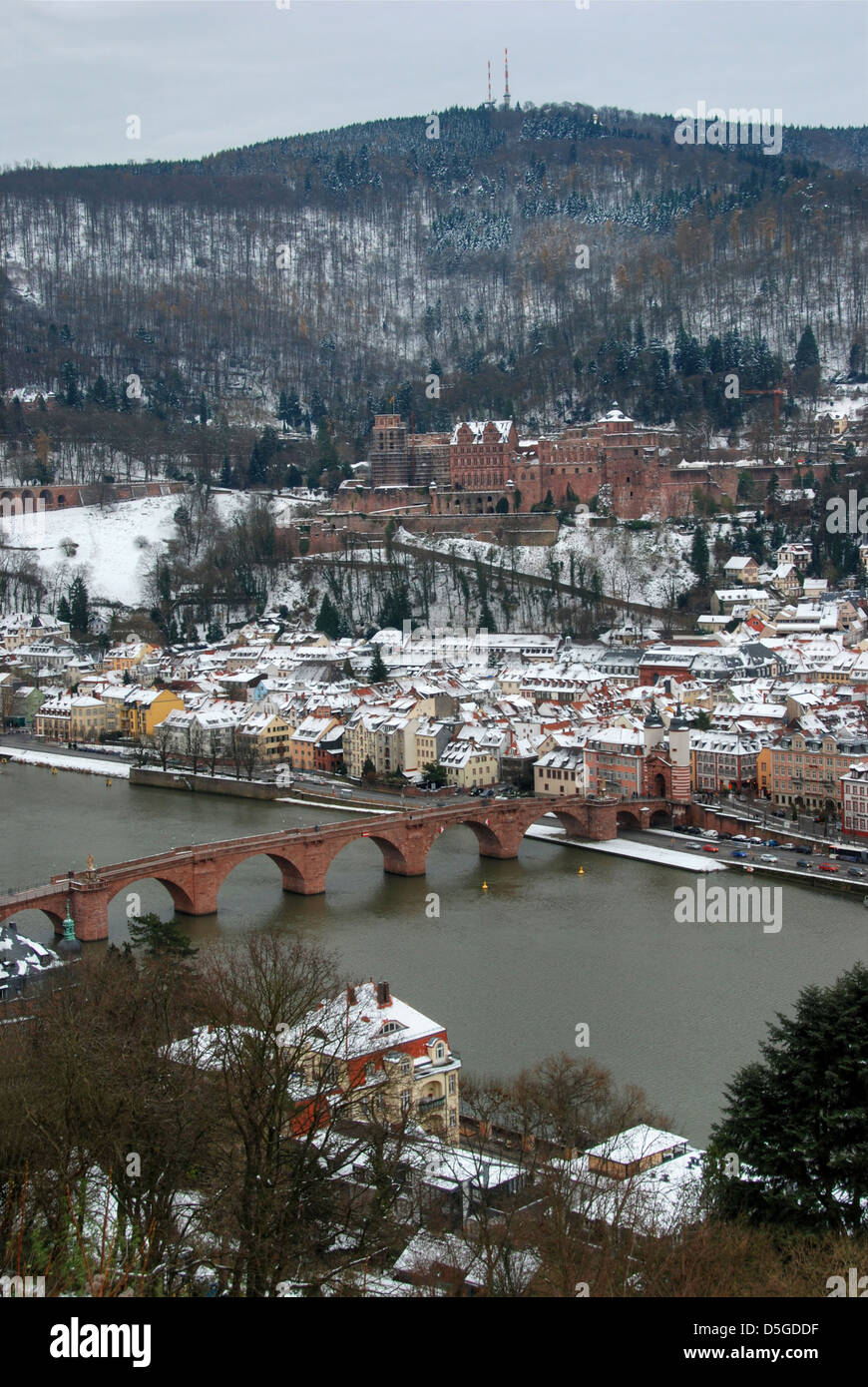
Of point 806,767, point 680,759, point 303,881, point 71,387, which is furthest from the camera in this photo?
point 71,387

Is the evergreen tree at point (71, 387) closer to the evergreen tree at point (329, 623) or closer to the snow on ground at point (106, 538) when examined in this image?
the snow on ground at point (106, 538)

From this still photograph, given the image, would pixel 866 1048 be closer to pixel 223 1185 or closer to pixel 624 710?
pixel 223 1185

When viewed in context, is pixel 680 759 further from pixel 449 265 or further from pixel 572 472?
pixel 449 265

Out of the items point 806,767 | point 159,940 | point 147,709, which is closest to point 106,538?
point 147,709

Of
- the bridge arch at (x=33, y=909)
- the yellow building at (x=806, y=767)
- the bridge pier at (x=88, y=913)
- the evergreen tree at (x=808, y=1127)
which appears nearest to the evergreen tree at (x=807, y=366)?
the yellow building at (x=806, y=767)

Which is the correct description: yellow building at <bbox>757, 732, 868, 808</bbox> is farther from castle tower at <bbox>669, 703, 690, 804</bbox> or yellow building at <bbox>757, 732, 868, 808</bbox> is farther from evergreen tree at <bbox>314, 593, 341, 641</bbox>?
evergreen tree at <bbox>314, 593, 341, 641</bbox>
